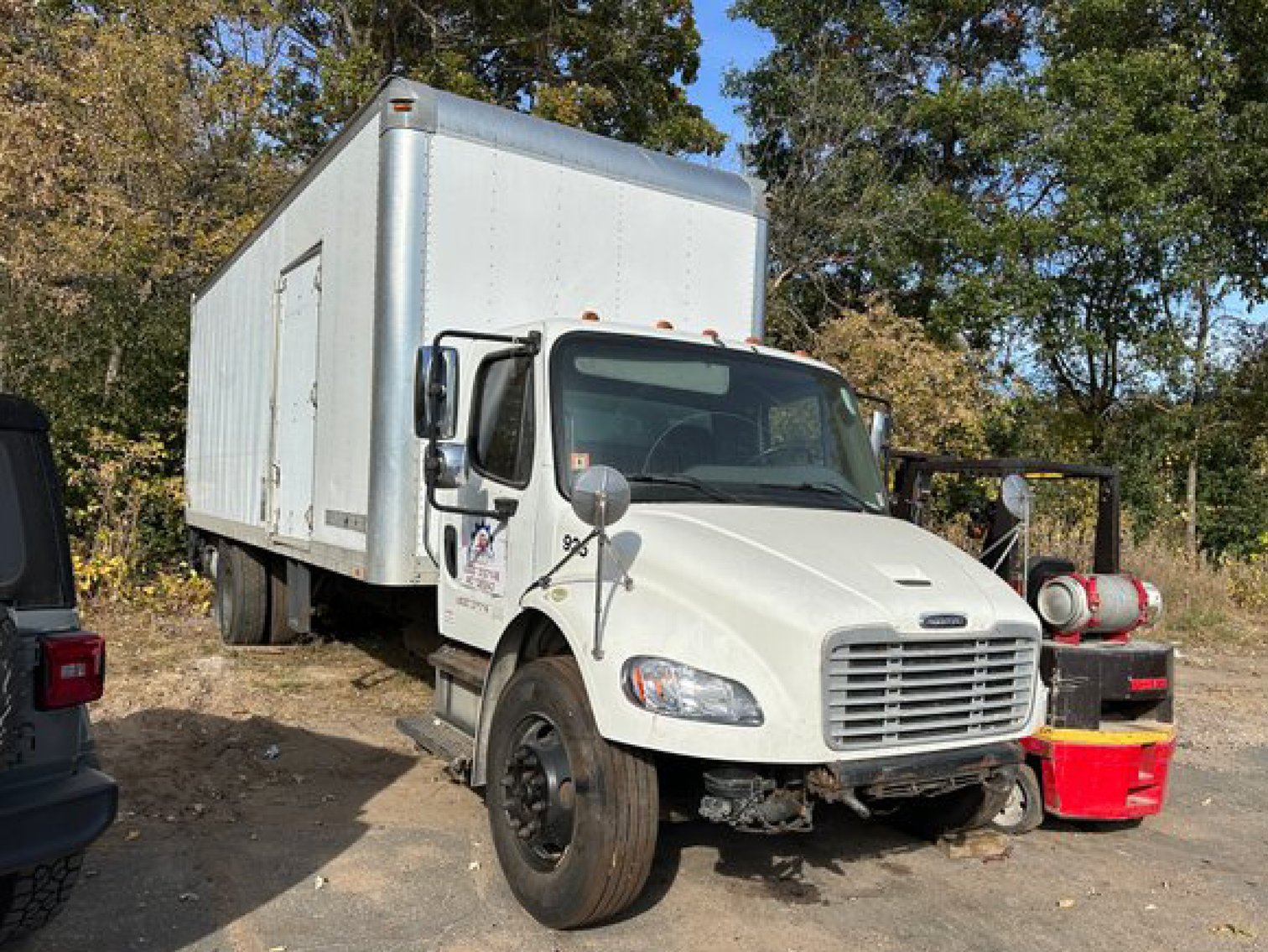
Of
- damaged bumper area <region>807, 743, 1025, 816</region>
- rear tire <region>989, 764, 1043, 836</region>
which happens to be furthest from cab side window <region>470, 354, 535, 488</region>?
rear tire <region>989, 764, 1043, 836</region>

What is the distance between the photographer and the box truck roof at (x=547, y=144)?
555cm

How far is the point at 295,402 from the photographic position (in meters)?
7.36

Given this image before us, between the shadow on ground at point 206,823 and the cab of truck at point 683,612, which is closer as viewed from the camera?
the cab of truck at point 683,612

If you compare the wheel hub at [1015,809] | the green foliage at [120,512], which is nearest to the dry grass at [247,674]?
the green foliage at [120,512]

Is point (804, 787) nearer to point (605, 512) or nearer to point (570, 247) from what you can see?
point (605, 512)

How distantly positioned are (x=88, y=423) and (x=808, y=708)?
11.6 m

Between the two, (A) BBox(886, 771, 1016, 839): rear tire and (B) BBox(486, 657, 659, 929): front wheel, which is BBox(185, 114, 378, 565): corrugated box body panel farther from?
(A) BBox(886, 771, 1016, 839): rear tire

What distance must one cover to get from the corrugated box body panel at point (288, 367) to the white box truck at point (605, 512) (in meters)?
0.05

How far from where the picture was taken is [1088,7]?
17031 mm

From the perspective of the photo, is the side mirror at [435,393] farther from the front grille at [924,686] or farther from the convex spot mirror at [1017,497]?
the convex spot mirror at [1017,497]

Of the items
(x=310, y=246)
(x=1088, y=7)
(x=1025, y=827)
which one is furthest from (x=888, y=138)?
(x=1025, y=827)

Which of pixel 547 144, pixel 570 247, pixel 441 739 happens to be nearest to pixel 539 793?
→ pixel 441 739

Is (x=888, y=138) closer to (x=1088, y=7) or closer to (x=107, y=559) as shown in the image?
(x=1088, y=7)

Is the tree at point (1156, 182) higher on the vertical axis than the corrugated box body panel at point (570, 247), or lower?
higher
